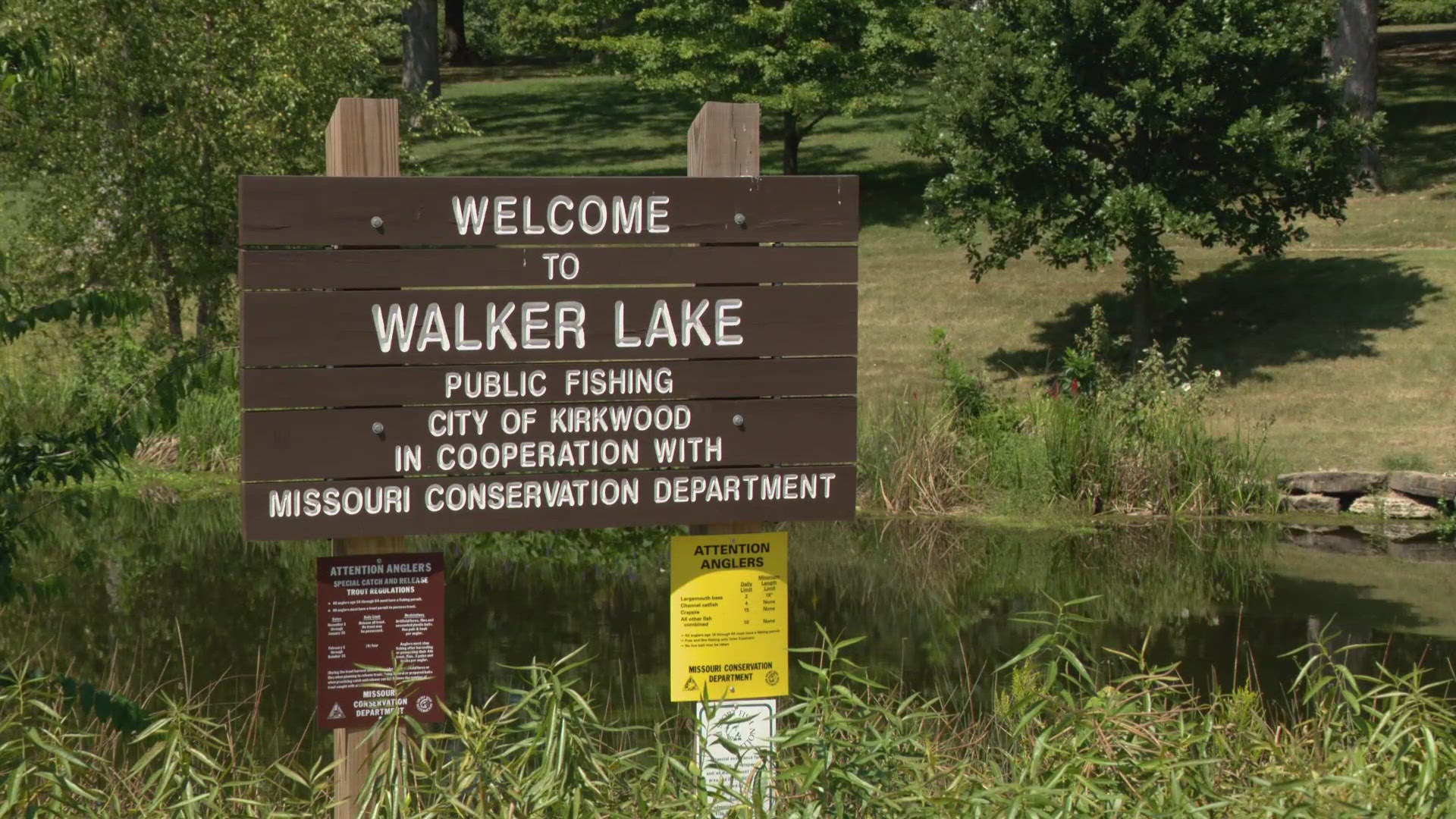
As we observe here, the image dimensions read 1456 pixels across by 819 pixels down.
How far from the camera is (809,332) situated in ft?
19.7

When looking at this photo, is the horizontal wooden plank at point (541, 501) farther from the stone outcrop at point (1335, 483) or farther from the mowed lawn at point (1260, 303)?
the stone outcrop at point (1335, 483)

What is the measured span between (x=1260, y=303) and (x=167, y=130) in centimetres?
1289

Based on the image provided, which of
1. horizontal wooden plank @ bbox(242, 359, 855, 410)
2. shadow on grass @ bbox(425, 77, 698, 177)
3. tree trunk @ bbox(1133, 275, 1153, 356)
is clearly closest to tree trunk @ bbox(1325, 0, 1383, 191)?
tree trunk @ bbox(1133, 275, 1153, 356)

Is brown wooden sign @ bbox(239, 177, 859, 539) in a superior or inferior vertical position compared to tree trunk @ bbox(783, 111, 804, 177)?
inferior

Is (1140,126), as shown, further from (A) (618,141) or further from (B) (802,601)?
(A) (618,141)

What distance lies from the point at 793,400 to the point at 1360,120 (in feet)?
46.4

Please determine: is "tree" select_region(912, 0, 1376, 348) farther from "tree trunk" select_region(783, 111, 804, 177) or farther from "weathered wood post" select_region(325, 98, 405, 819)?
"weathered wood post" select_region(325, 98, 405, 819)

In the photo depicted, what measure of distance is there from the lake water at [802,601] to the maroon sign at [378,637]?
304 centimetres

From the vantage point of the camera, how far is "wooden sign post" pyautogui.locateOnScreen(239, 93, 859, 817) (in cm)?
554

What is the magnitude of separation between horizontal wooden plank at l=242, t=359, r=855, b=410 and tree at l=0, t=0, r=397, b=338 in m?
11.2

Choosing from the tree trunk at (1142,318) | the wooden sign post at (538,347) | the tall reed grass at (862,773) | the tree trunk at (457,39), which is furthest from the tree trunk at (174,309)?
the tree trunk at (457,39)

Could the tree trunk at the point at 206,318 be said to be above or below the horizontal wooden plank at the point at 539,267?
below

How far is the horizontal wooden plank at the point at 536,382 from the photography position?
18.2 feet

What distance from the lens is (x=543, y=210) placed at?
5.73 meters
